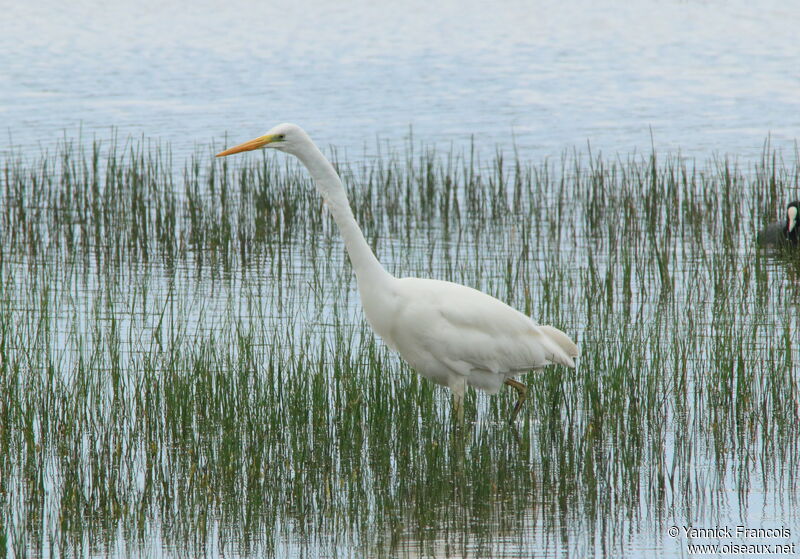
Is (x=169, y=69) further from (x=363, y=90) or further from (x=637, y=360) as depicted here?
(x=637, y=360)

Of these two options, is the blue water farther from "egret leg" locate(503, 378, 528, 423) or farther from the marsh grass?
"egret leg" locate(503, 378, 528, 423)

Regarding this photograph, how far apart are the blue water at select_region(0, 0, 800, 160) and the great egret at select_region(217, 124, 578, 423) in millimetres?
8075

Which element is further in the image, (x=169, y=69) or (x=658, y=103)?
(x=169, y=69)

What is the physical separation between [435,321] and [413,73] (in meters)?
21.1

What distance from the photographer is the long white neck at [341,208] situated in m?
6.54

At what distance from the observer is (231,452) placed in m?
5.99

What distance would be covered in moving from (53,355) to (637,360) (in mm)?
3982

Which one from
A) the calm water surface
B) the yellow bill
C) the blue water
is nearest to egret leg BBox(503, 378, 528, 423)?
the calm water surface

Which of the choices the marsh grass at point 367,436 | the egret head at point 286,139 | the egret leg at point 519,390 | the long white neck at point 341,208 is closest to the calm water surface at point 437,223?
the marsh grass at point 367,436

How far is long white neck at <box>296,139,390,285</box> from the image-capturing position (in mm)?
6539

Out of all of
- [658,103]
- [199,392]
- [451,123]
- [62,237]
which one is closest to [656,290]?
[199,392]

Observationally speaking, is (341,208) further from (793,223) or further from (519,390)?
(793,223)

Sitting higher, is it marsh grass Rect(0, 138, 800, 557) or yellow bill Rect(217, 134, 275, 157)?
yellow bill Rect(217, 134, 275, 157)

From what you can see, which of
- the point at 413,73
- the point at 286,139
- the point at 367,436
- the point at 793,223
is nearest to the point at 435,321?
the point at 367,436
